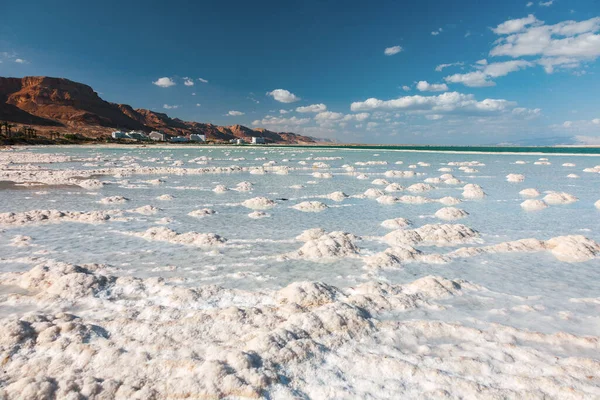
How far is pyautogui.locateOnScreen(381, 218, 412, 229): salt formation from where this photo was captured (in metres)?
12.1

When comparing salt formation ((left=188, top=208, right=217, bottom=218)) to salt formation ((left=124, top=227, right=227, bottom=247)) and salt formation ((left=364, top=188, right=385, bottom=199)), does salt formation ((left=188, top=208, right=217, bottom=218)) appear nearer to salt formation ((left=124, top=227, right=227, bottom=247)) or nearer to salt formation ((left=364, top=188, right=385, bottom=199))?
salt formation ((left=124, top=227, right=227, bottom=247))

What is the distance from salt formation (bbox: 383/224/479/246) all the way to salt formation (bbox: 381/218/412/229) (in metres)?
1.16

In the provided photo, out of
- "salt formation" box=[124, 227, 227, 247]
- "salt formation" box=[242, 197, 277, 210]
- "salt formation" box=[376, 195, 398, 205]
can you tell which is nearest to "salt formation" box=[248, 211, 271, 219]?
"salt formation" box=[242, 197, 277, 210]

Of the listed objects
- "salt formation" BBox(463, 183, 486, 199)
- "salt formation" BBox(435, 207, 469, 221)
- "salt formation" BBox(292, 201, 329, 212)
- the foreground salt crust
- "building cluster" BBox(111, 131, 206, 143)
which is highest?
"building cluster" BBox(111, 131, 206, 143)

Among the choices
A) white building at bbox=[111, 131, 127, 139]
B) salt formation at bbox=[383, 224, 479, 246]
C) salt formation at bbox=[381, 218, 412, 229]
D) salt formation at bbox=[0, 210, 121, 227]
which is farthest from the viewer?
white building at bbox=[111, 131, 127, 139]

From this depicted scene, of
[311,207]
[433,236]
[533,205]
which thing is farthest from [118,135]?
[433,236]

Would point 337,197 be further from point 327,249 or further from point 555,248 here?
point 555,248

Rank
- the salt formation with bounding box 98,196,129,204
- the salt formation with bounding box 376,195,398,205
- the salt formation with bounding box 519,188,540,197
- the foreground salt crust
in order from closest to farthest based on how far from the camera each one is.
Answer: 1. the foreground salt crust
2. the salt formation with bounding box 98,196,129,204
3. the salt formation with bounding box 376,195,398,205
4. the salt formation with bounding box 519,188,540,197

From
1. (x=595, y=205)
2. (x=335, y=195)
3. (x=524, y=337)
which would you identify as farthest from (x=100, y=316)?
(x=595, y=205)

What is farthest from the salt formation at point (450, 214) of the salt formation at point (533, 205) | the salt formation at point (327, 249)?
the salt formation at point (327, 249)

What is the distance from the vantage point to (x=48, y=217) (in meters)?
12.2

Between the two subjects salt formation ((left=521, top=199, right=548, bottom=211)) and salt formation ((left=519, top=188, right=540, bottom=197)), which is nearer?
salt formation ((left=521, top=199, right=548, bottom=211))

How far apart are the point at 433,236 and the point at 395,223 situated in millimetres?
1879

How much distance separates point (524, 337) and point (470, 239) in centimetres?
569
